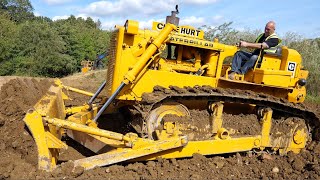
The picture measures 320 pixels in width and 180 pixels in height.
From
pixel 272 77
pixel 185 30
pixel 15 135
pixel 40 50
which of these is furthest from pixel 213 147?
pixel 40 50

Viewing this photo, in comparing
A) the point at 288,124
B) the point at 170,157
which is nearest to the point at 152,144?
the point at 170,157

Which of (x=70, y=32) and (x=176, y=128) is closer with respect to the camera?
(x=176, y=128)

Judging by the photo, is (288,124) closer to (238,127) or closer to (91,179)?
(238,127)

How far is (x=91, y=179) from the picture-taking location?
15.4 ft

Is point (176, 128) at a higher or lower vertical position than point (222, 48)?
lower

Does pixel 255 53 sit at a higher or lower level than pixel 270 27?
lower

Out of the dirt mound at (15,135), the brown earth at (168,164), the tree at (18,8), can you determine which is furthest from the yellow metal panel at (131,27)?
the tree at (18,8)

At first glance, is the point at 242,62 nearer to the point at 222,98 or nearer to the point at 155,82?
the point at 222,98

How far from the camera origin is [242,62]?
693 centimetres

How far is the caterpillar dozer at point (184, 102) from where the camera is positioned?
543cm

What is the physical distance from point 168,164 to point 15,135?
8.60ft

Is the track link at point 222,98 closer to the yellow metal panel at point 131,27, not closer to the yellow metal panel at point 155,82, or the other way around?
the yellow metal panel at point 155,82

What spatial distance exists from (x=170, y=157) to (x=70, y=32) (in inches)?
1725

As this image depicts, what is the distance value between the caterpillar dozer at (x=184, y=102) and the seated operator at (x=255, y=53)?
0.13 metres
